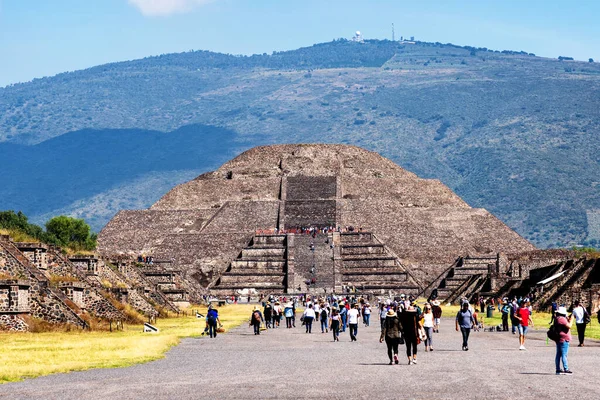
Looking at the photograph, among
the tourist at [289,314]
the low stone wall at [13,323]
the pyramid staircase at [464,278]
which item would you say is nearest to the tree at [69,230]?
the pyramid staircase at [464,278]

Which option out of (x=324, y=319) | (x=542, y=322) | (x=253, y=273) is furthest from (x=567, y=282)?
(x=253, y=273)

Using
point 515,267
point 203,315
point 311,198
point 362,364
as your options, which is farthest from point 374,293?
point 362,364

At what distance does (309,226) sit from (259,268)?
680 inches

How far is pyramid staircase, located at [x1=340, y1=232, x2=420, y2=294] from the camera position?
99.1m

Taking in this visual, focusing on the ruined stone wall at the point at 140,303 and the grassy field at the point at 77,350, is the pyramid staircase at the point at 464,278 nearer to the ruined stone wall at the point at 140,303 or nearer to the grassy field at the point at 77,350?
the ruined stone wall at the point at 140,303

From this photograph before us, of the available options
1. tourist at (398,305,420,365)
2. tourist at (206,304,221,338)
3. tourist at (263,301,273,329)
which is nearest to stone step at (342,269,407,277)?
tourist at (263,301,273,329)

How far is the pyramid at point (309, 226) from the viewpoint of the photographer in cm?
10406

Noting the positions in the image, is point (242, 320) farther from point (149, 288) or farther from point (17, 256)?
point (17, 256)

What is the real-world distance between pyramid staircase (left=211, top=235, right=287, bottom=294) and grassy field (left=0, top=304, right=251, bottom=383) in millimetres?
44110

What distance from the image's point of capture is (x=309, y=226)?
122 m

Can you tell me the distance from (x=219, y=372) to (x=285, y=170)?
109037mm

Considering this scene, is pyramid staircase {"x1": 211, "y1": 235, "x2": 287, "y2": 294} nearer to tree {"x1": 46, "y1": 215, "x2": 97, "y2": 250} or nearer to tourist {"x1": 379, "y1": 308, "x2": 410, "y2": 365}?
tree {"x1": 46, "y1": 215, "x2": 97, "y2": 250}

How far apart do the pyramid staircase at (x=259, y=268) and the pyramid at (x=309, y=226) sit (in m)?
0.10

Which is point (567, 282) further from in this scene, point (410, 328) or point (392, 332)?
point (392, 332)
